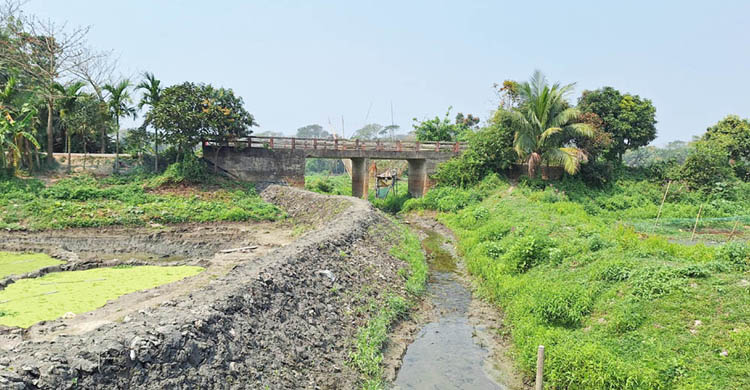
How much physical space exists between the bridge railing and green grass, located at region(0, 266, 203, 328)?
1603cm

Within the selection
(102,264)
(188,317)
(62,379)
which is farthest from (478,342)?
(102,264)

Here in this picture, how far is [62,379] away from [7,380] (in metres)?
0.51

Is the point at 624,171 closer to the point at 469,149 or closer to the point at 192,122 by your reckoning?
the point at 469,149

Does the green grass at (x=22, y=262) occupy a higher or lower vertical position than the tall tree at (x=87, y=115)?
lower

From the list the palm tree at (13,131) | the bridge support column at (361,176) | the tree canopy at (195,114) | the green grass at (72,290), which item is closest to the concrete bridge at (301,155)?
the bridge support column at (361,176)

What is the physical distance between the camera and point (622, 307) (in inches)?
352

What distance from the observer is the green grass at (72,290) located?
919cm

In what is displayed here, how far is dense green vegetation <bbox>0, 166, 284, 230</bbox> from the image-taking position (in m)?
20.4

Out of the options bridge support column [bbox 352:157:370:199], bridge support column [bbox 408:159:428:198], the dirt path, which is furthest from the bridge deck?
the dirt path

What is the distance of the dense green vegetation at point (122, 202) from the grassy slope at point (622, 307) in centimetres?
1354

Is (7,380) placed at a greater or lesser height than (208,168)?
lesser

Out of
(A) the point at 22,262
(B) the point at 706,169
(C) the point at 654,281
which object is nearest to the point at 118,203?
(A) the point at 22,262

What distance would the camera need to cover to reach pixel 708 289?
8.65 metres

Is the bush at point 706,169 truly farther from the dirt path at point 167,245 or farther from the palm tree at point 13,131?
the palm tree at point 13,131
